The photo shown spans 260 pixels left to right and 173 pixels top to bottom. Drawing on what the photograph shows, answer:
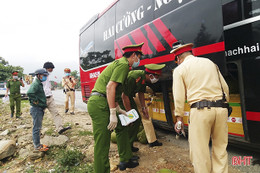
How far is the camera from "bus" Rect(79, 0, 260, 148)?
6.94ft

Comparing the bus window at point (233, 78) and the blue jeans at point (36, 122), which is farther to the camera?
the blue jeans at point (36, 122)

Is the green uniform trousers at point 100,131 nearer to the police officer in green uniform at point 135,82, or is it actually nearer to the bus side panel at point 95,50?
the police officer in green uniform at point 135,82

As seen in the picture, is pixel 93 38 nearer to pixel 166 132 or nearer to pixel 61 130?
pixel 61 130

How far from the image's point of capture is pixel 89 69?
6.05 metres

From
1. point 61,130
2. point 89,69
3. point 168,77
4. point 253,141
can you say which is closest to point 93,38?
point 89,69

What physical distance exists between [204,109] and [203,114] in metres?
0.05

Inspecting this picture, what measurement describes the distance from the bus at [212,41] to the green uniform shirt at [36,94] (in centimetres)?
202

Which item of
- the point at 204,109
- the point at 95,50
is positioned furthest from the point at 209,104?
the point at 95,50

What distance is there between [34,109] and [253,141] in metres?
3.62

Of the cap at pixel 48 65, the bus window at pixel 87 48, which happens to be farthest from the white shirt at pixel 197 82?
the bus window at pixel 87 48

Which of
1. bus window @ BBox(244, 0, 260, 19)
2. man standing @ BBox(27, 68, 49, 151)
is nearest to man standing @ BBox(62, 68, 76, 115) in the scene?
man standing @ BBox(27, 68, 49, 151)

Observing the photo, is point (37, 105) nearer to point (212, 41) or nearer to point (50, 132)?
point (50, 132)

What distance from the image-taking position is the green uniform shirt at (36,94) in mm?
3500

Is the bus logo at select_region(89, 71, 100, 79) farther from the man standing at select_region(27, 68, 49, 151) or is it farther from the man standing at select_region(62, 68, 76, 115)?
the man standing at select_region(27, 68, 49, 151)
